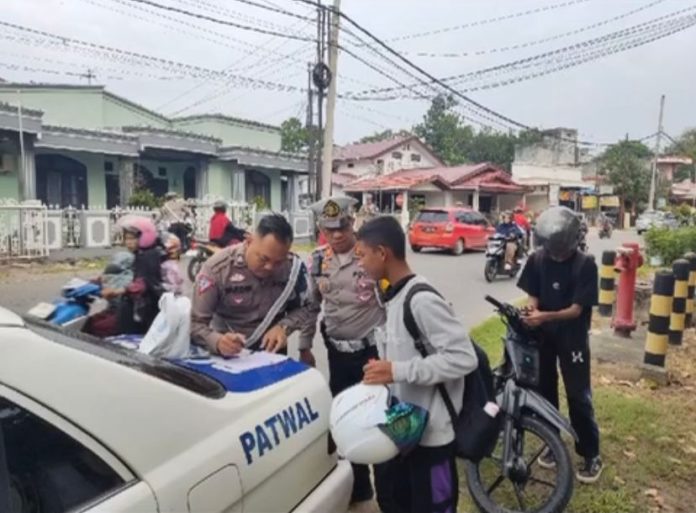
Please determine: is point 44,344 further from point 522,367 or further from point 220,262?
point 522,367

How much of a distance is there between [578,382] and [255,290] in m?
1.90

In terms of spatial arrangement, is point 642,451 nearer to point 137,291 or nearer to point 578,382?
point 578,382

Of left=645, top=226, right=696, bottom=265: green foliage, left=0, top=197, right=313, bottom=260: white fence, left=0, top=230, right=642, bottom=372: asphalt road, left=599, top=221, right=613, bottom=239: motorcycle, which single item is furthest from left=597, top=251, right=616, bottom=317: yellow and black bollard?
left=599, top=221, right=613, bottom=239: motorcycle

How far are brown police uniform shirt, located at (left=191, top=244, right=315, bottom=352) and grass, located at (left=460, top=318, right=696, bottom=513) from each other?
1569mm

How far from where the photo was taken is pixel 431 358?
2.10 m

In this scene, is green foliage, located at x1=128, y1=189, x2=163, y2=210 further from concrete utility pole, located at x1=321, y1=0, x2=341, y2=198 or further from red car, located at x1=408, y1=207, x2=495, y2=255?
red car, located at x1=408, y1=207, x2=495, y2=255

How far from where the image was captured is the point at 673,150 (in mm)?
62344

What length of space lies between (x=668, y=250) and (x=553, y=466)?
10.7 m

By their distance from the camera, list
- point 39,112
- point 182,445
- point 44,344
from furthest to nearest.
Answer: point 39,112 < point 182,445 < point 44,344

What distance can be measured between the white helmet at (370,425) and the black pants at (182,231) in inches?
411

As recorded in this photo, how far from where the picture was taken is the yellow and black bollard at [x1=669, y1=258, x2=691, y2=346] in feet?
19.5

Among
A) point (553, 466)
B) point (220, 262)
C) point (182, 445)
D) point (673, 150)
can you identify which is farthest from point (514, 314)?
point (673, 150)

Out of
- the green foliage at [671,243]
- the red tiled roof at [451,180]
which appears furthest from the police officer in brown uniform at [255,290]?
the red tiled roof at [451,180]

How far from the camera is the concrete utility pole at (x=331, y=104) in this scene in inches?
535
